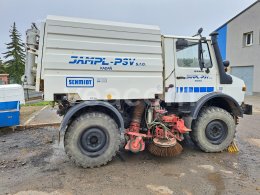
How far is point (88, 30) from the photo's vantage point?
3.87m

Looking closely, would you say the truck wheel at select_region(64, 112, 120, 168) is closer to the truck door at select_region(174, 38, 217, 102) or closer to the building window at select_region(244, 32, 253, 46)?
the truck door at select_region(174, 38, 217, 102)

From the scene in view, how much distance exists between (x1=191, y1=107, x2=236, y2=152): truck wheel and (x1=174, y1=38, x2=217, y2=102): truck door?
0.45 m

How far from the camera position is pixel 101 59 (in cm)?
394

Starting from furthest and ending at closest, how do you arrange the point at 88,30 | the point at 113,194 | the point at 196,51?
the point at 196,51
the point at 88,30
the point at 113,194

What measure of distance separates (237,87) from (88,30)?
342cm

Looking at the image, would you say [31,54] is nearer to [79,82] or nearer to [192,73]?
[79,82]

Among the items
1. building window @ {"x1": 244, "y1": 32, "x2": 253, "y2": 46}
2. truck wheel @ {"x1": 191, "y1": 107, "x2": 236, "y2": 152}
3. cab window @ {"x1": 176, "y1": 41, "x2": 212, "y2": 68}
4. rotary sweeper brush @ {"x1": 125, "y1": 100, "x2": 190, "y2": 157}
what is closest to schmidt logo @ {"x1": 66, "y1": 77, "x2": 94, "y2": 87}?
rotary sweeper brush @ {"x1": 125, "y1": 100, "x2": 190, "y2": 157}

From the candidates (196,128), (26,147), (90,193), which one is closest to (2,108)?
(26,147)

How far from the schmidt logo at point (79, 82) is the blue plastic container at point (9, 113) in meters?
3.37

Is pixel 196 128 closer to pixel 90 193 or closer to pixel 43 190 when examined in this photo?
pixel 90 193

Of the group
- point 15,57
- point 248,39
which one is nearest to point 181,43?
point 248,39

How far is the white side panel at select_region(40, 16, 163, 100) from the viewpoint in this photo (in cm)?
372

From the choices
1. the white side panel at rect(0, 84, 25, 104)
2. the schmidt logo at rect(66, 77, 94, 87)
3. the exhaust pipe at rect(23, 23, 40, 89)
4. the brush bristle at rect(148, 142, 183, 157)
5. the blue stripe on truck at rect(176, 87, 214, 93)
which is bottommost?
the brush bristle at rect(148, 142, 183, 157)

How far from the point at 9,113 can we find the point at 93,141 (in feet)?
11.7
